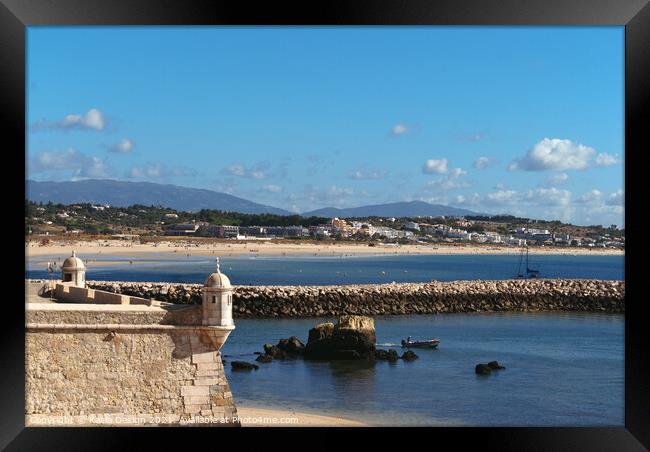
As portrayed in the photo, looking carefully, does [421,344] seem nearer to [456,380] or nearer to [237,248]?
[456,380]

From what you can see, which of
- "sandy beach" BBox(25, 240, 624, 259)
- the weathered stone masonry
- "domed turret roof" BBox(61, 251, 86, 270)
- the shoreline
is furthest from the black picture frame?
the shoreline

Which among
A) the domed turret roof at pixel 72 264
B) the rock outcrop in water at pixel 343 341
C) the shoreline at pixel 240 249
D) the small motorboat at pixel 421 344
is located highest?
the domed turret roof at pixel 72 264

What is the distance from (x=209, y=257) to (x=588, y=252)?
918 inches

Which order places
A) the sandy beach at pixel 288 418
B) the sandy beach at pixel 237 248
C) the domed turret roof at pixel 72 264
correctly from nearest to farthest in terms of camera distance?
the domed turret roof at pixel 72 264
the sandy beach at pixel 288 418
the sandy beach at pixel 237 248

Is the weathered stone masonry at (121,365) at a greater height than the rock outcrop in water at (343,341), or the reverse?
the weathered stone masonry at (121,365)

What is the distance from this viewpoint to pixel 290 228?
45.6 meters

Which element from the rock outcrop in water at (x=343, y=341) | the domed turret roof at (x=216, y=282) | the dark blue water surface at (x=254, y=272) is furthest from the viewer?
the dark blue water surface at (x=254, y=272)

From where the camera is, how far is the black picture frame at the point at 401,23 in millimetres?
5801

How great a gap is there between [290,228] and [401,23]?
39.8 m

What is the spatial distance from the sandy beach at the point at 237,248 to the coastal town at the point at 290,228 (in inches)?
20.8

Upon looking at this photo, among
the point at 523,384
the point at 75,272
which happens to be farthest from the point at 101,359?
the point at 523,384

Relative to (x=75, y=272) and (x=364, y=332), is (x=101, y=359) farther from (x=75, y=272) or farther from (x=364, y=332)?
(x=364, y=332)

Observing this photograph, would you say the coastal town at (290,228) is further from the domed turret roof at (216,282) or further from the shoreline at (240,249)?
the domed turret roof at (216,282)

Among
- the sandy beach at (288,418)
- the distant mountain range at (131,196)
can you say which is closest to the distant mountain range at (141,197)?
the distant mountain range at (131,196)
